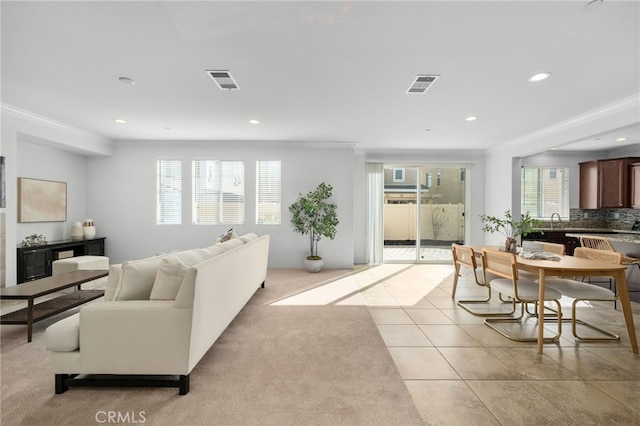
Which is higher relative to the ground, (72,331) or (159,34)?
(159,34)

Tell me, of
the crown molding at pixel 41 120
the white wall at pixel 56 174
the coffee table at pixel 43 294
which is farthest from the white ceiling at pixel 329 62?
the coffee table at pixel 43 294

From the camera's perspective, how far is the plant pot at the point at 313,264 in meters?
6.17

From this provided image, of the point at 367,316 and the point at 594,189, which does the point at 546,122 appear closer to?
the point at 594,189

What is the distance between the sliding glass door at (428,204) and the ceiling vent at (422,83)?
384 cm

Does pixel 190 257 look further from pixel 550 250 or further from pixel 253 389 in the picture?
pixel 550 250

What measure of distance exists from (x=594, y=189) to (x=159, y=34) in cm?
840

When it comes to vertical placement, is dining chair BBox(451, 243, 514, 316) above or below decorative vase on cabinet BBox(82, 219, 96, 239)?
below

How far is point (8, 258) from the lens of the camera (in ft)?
14.9

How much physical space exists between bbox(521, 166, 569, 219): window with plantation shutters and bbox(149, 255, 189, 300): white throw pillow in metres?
7.49

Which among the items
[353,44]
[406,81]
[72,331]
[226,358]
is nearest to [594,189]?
[406,81]

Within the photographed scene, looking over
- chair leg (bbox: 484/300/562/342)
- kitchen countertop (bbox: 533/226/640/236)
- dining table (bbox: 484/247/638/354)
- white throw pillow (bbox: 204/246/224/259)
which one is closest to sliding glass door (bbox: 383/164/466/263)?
kitchen countertop (bbox: 533/226/640/236)

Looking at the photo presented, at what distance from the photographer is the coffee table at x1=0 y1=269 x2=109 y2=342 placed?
2.92 metres

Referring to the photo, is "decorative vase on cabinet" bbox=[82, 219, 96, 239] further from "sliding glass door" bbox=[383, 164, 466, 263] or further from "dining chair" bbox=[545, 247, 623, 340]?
"dining chair" bbox=[545, 247, 623, 340]

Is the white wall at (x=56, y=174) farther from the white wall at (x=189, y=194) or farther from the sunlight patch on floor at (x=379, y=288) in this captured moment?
the sunlight patch on floor at (x=379, y=288)
